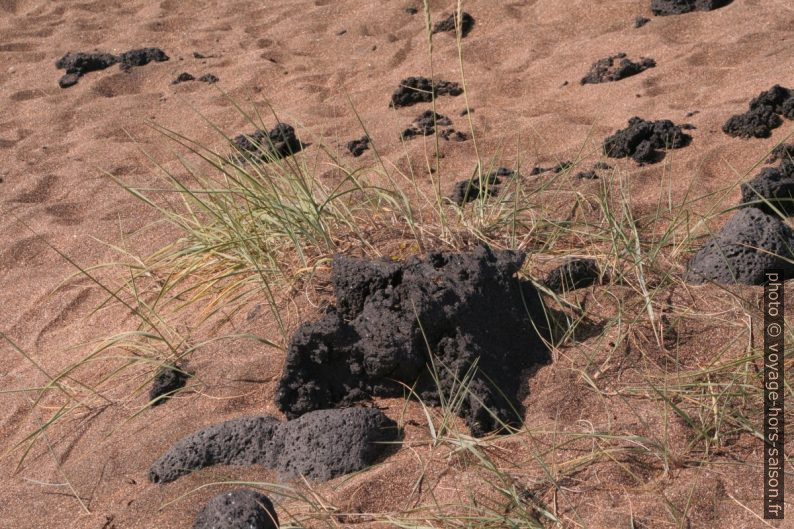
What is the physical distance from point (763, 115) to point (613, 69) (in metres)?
1.13

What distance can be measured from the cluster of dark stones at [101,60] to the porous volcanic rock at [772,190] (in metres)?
4.13

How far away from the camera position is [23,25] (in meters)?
7.05

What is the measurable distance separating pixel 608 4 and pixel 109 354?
4.01 meters

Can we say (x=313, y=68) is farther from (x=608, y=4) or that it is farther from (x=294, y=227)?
(x=294, y=227)

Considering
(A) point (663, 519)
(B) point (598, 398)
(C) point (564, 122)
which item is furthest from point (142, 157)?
(A) point (663, 519)

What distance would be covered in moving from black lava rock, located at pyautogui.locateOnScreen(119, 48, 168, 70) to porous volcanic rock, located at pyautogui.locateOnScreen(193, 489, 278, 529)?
462cm

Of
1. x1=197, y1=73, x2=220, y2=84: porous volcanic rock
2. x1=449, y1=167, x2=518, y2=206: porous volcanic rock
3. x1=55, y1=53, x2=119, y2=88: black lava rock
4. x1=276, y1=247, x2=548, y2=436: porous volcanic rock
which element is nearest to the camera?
x1=276, y1=247, x2=548, y2=436: porous volcanic rock

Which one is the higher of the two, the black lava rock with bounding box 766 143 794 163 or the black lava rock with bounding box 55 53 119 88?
the black lava rock with bounding box 55 53 119 88

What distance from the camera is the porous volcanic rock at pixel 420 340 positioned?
8.19ft

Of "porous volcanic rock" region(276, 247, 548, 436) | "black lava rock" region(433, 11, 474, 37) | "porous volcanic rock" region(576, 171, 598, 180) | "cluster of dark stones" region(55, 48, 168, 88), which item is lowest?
"black lava rock" region(433, 11, 474, 37)

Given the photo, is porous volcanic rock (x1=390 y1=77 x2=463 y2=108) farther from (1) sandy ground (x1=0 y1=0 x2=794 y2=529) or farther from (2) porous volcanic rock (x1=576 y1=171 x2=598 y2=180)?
(2) porous volcanic rock (x1=576 y1=171 x2=598 y2=180)

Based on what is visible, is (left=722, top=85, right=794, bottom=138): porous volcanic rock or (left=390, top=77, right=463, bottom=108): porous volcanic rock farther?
(left=390, top=77, right=463, bottom=108): porous volcanic rock

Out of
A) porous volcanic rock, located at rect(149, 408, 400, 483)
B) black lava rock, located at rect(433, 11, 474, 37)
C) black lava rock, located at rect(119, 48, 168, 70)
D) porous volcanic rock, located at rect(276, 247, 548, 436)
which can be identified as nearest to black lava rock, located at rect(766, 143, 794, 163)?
porous volcanic rock, located at rect(276, 247, 548, 436)

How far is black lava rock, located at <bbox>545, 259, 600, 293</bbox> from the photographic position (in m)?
2.87
